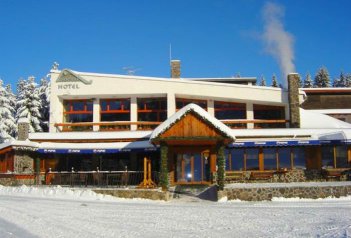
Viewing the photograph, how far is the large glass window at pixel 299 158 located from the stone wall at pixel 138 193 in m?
9.40

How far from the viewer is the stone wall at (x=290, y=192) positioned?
64.2 feet

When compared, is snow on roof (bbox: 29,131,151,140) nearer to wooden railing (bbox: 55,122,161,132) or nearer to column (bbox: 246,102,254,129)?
wooden railing (bbox: 55,122,161,132)

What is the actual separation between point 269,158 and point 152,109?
8.09 m

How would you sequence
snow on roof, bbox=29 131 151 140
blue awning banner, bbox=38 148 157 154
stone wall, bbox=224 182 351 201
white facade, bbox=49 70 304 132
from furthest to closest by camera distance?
1. white facade, bbox=49 70 304 132
2. snow on roof, bbox=29 131 151 140
3. blue awning banner, bbox=38 148 157 154
4. stone wall, bbox=224 182 351 201

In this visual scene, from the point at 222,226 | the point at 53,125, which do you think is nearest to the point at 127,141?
the point at 53,125

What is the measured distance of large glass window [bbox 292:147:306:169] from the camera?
25875 mm

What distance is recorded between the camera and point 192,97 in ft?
94.5

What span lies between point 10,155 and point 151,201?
10303mm

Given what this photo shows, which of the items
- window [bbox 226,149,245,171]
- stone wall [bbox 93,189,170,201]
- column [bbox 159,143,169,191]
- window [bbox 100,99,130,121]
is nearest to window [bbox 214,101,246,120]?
window [bbox 226,149,245,171]

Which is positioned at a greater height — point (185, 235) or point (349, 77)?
point (349, 77)

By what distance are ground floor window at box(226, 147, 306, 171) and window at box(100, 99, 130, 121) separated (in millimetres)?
7266

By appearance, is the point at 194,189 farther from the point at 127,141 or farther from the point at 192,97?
the point at 192,97

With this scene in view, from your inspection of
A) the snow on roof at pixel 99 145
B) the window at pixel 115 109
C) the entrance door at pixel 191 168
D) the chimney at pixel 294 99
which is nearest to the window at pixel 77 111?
the window at pixel 115 109

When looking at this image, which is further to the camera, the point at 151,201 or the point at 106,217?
the point at 151,201
